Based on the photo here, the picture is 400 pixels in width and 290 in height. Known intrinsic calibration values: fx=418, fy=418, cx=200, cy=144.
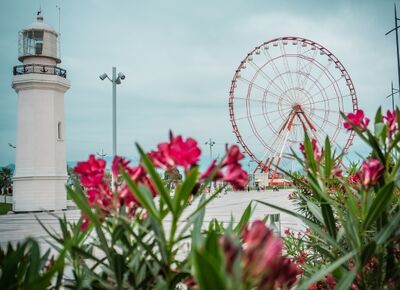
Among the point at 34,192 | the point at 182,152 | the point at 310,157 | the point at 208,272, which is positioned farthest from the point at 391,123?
the point at 34,192

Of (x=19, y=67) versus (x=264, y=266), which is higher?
(x=19, y=67)

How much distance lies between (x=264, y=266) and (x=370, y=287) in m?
0.65

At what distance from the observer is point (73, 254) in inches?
39.1

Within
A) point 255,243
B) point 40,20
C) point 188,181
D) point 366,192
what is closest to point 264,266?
point 255,243

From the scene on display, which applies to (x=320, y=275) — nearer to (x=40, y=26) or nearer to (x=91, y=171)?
(x=91, y=171)

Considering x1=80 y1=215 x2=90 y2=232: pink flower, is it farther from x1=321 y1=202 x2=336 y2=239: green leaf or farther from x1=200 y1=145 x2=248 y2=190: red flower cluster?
x1=321 y1=202 x2=336 y2=239: green leaf

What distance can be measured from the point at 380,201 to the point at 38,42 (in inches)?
776

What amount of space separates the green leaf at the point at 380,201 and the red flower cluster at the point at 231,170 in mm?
291

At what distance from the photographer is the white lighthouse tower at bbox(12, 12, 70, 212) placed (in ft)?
56.7

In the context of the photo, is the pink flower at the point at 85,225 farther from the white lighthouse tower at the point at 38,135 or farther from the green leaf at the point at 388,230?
the white lighthouse tower at the point at 38,135

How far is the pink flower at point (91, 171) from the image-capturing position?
910 millimetres

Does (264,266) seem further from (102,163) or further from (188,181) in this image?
(102,163)

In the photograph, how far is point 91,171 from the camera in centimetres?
92

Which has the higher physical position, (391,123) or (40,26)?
(40,26)
